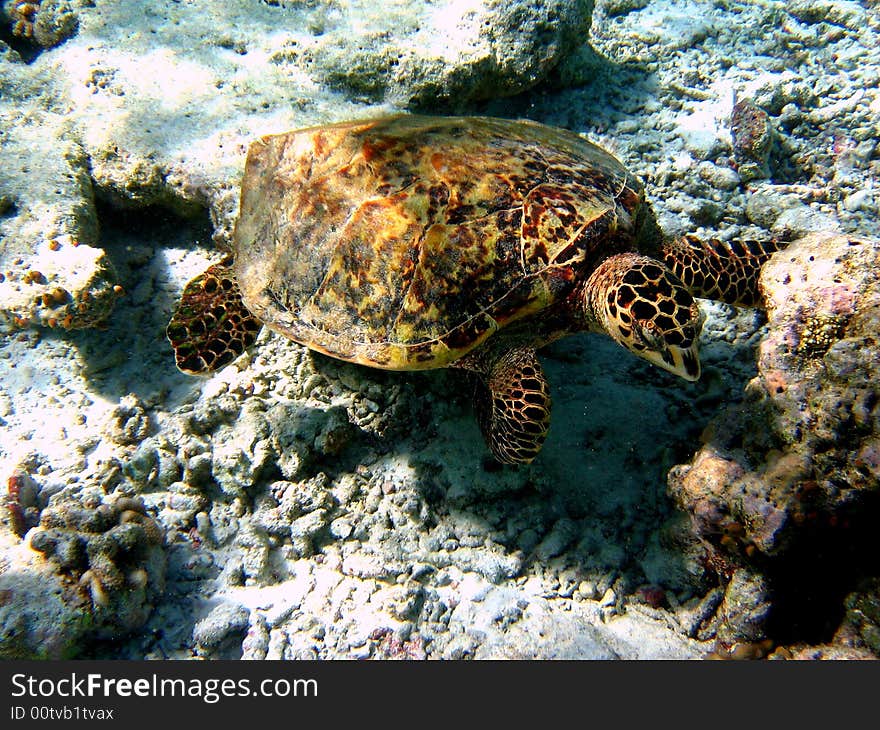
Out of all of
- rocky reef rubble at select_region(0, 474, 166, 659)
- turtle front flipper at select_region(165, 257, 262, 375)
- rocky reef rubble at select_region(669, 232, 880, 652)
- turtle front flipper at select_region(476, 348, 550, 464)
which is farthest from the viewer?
turtle front flipper at select_region(165, 257, 262, 375)

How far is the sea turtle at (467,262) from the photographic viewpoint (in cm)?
264

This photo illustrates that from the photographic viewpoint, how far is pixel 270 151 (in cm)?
326

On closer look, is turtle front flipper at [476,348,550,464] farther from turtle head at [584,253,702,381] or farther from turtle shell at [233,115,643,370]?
turtle head at [584,253,702,381]

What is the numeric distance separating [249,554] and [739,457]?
8.78 feet

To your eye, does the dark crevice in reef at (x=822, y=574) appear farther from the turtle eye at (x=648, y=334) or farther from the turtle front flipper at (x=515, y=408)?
the turtle front flipper at (x=515, y=408)

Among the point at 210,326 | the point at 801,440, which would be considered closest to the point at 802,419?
the point at 801,440

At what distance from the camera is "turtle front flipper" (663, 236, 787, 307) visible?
281cm

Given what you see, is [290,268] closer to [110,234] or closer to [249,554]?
[249,554]

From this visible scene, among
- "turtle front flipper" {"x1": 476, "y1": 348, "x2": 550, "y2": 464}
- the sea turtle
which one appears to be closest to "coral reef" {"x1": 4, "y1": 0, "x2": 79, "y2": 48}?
the sea turtle

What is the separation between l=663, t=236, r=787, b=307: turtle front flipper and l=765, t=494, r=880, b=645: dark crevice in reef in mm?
1344

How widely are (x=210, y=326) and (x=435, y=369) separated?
1551 millimetres

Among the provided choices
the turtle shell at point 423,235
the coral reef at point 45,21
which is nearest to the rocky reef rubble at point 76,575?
the turtle shell at point 423,235

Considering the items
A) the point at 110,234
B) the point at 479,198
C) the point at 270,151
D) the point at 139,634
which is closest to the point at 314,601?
the point at 139,634

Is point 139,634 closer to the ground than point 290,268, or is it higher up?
closer to the ground
